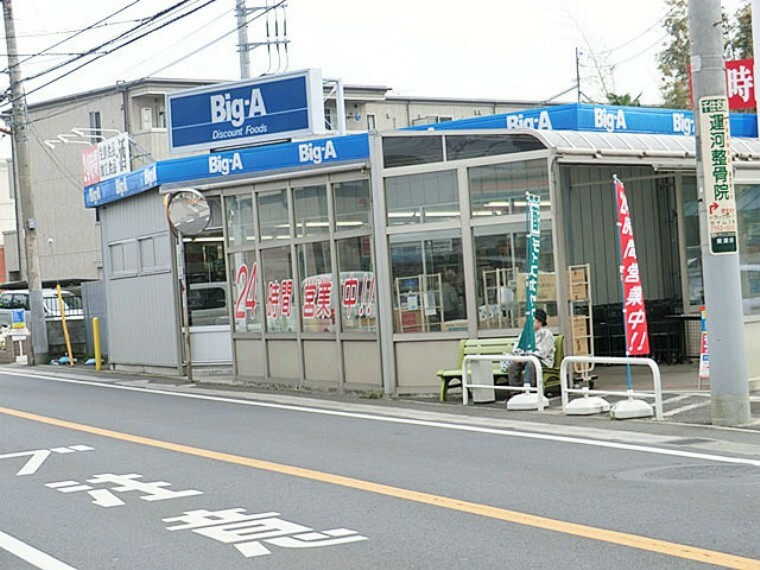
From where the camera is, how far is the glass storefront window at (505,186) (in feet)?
57.3

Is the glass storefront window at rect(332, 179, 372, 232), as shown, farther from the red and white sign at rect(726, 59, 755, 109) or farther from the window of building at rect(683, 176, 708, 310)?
the red and white sign at rect(726, 59, 755, 109)

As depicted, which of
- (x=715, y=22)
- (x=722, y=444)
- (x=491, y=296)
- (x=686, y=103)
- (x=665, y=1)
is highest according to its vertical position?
(x=665, y=1)

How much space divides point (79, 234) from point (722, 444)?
45.0 meters

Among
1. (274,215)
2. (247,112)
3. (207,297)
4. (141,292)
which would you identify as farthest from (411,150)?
(141,292)

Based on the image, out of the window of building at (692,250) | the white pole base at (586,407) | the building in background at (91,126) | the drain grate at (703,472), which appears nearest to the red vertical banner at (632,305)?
the white pole base at (586,407)

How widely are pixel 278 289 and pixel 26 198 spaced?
508 inches

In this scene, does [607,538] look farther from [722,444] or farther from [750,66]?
[750,66]

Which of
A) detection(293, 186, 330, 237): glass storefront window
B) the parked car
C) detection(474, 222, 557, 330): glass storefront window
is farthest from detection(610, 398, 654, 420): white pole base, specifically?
the parked car

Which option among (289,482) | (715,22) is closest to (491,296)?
(715,22)

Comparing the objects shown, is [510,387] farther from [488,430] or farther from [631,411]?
[631,411]

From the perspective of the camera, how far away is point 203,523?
9.14m

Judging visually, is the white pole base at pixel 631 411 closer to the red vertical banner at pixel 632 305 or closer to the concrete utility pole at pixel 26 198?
the red vertical banner at pixel 632 305

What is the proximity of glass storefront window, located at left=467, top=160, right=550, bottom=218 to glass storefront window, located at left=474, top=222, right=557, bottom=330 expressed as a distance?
0.29 meters

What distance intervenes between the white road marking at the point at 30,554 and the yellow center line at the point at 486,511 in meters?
2.89
